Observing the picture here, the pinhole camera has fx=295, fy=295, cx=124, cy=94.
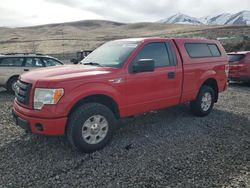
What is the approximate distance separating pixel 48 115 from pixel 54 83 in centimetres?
49

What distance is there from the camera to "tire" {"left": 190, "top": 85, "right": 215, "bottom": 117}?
689 centimetres

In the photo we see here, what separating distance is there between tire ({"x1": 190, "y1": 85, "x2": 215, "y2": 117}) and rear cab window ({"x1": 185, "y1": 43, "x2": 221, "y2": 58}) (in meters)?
0.79

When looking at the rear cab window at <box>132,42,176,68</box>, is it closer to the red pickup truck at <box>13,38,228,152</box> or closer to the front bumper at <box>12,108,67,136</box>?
the red pickup truck at <box>13,38,228,152</box>

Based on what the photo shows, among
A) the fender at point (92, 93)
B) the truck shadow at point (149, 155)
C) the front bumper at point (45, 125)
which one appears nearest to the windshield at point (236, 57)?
the truck shadow at point (149, 155)

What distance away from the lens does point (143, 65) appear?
5102mm

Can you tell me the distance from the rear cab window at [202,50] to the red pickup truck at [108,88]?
0.03 metres

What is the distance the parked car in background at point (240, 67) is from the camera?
39.3 feet

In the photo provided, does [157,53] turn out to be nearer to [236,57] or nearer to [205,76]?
[205,76]

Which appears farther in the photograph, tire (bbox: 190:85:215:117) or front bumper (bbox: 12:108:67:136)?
tire (bbox: 190:85:215:117)

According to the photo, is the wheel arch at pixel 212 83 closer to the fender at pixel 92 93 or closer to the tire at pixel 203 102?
the tire at pixel 203 102

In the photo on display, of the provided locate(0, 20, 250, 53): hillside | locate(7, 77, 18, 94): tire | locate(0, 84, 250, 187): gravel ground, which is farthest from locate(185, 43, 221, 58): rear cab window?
locate(0, 20, 250, 53): hillside

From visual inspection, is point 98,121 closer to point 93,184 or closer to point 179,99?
point 93,184

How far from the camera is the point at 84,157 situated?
467 cm

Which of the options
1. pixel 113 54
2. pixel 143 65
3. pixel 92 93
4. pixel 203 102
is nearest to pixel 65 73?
pixel 92 93
